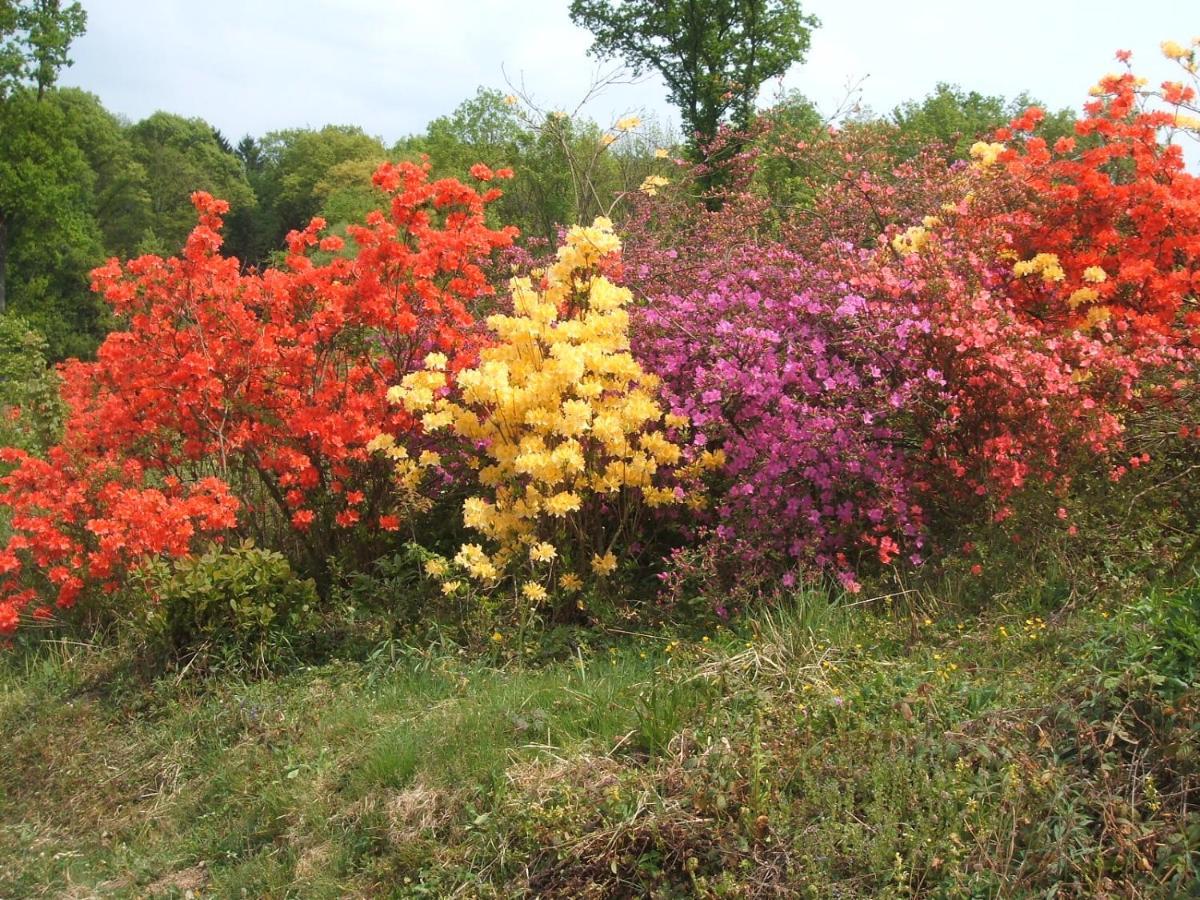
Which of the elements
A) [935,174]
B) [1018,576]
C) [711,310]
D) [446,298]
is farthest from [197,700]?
[935,174]

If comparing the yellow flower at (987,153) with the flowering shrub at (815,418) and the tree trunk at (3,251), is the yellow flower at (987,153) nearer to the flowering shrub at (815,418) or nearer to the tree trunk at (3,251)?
the flowering shrub at (815,418)

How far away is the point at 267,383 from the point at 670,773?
12.4ft

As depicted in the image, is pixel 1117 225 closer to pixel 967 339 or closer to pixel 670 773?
pixel 967 339

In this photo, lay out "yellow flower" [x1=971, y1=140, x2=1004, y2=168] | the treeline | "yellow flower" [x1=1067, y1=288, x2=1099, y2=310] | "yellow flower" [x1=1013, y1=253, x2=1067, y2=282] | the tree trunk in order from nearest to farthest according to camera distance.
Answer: "yellow flower" [x1=1067, y1=288, x2=1099, y2=310]
"yellow flower" [x1=1013, y1=253, x2=1067, y2=282]
"yellow flower" [x1=971, y1=140, x2=1004, y2=168]
the treeline
the tree trunk

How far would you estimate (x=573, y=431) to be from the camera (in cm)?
468

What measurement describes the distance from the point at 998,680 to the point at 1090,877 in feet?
Answer: 3.16

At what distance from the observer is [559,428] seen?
475 cm

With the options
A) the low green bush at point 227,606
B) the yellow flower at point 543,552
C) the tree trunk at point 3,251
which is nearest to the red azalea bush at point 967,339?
the yellow flower at point 543,552

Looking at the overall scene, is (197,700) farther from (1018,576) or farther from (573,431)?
(1018,576)

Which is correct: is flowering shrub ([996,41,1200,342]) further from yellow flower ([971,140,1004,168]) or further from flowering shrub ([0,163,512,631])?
flowering shrub ([0,163,512,631])

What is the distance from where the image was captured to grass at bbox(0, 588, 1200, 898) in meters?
2.78

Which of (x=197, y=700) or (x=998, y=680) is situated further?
(x=197, y=700)

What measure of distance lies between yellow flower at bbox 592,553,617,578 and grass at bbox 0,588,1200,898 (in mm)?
393

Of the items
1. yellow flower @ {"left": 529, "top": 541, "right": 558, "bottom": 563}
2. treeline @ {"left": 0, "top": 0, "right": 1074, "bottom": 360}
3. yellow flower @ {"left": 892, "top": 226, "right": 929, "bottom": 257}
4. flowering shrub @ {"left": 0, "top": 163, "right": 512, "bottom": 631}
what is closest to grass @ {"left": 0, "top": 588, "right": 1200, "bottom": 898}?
yellow flower @ {"left": 529, "top": 541, "right": 558, "bottom": 563}
